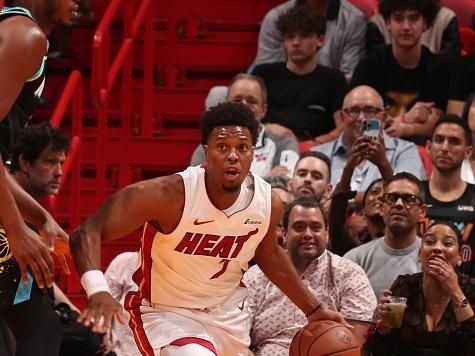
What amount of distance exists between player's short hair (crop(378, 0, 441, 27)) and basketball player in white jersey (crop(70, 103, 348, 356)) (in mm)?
3494

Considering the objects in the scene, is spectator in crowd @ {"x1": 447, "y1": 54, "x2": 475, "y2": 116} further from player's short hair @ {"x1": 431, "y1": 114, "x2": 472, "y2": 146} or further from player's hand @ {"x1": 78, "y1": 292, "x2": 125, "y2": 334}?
player's hand @ {"x1": 78, "y1": 292, "x2": 125, "y2": 334}

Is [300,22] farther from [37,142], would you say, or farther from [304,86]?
[37,142]

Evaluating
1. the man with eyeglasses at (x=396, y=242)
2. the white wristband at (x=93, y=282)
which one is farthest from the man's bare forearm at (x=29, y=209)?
the man with eyeglasses at (x=396, y=242)

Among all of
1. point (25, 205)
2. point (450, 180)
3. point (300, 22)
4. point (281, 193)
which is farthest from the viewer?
point (300, 22)

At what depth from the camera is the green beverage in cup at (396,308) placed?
233 inches

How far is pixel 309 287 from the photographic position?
655 centimetres

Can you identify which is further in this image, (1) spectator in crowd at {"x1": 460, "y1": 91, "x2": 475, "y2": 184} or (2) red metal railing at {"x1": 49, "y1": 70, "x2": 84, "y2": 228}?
(1) spectator in crowd at {"x1": 460, "y1": 91, "x2": 475, "y2": 184}

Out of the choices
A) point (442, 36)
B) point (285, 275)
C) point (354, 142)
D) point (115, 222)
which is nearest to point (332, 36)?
point (442, 36)

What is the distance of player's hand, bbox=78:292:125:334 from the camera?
4027mm

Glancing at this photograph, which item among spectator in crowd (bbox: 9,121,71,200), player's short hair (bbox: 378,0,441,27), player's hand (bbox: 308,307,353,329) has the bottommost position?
player's hand (bbox: 308,307,353,329)

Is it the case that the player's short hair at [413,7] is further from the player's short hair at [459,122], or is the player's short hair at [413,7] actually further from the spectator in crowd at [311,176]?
the spectator in crowd at [311,176]

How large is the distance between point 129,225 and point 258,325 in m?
1.98

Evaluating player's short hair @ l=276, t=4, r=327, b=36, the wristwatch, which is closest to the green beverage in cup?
the wristwatch

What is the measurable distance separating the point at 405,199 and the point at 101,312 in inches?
126
